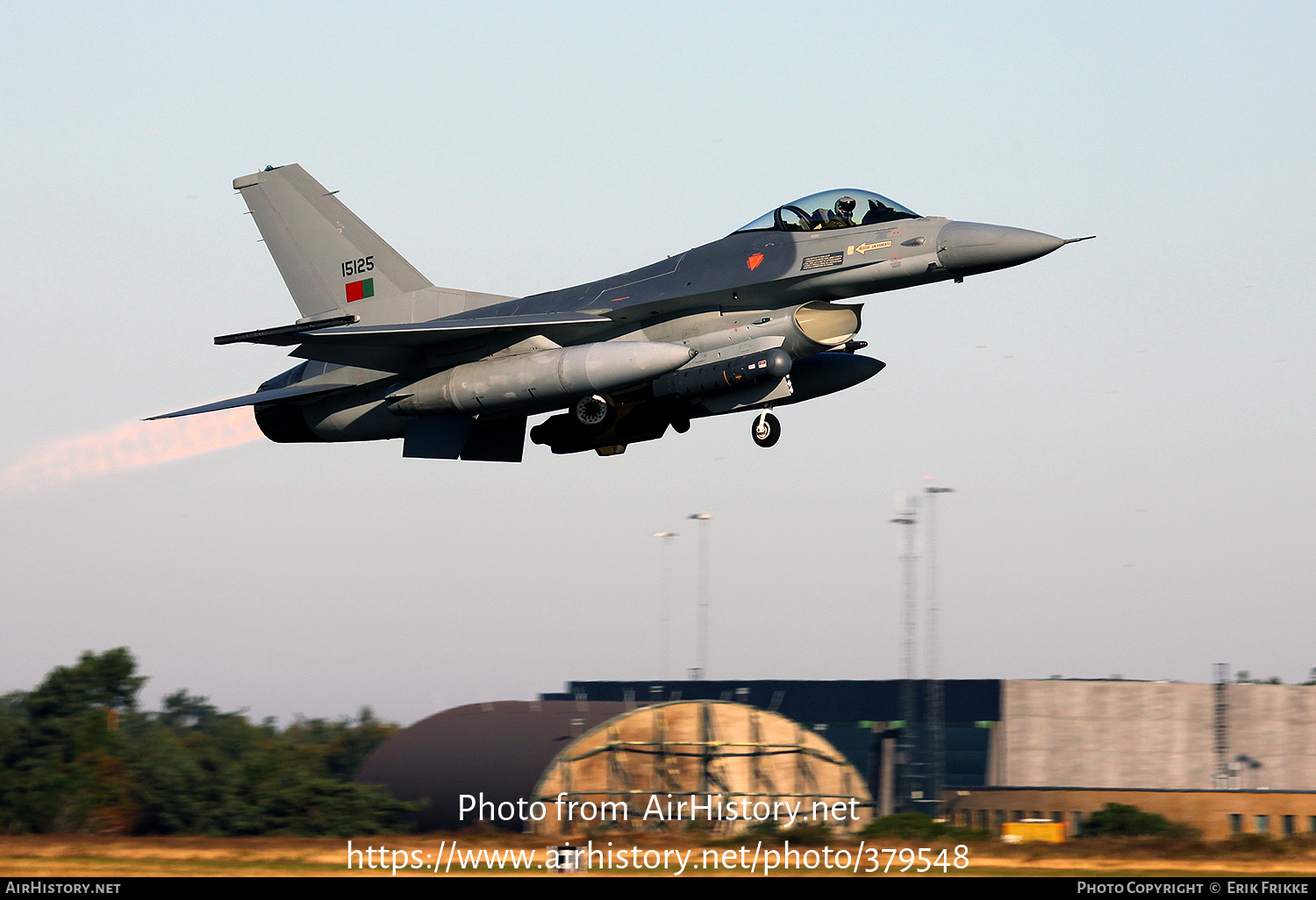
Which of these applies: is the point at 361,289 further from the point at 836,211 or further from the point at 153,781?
the point at 153,781

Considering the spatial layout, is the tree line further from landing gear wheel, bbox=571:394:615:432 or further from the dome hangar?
landing gear wheel, bbox=571:394:615:432

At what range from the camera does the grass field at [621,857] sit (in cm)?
2369

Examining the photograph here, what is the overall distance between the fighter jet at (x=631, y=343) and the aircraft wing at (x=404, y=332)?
4 centimetres

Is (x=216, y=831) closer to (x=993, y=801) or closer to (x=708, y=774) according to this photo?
(x=708, y=774)

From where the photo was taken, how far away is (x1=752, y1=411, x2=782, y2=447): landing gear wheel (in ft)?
73.1

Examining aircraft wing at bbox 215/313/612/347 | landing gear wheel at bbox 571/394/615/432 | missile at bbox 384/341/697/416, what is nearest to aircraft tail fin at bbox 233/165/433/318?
aircraft wing at bbox 215/313/612/347

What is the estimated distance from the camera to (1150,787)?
155 feet

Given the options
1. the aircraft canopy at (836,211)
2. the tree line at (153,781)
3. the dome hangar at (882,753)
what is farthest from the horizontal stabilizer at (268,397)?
the tree line at (153,781)

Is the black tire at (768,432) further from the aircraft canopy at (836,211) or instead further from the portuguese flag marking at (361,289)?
the portuguese flag marking at (361,289)

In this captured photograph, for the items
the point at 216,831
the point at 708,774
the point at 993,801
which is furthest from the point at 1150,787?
the point at 216,831

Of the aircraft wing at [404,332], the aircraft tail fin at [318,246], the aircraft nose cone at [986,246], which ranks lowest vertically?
the aircraft wing at [404,332]

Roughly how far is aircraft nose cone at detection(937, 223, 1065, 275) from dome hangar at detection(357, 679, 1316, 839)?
16.6 m
